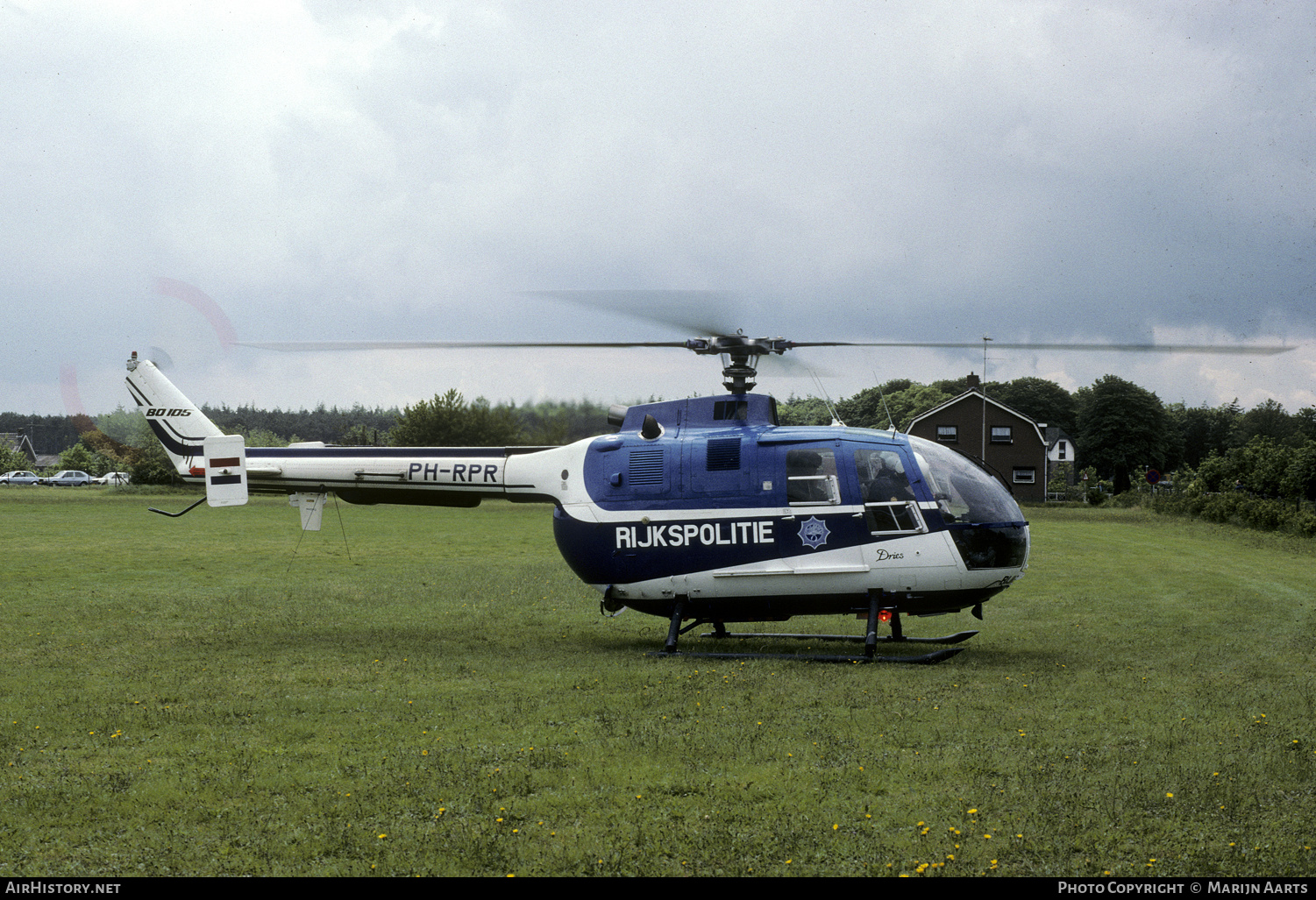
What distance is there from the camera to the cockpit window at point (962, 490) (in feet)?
41.0

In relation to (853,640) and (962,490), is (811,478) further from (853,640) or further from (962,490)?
(853,640)

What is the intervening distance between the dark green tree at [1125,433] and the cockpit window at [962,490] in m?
75.9

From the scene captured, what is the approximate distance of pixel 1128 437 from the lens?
82.6m

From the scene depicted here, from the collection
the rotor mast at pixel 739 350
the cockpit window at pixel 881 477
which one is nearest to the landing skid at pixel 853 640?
the cockpit window at pixel 881 477

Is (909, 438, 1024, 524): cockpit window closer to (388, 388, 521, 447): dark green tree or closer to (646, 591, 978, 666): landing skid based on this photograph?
(646, 591, 978, 666): landing skid

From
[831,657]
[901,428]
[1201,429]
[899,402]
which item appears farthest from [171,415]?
[1201,429]

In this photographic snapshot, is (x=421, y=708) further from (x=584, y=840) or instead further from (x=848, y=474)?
(x=848, y=474)

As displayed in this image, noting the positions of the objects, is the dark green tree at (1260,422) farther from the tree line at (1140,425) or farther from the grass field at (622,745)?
the grass field at (622,745)

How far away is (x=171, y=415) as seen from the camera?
15.8m

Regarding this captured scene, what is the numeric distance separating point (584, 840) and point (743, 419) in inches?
318

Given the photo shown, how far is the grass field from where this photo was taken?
20.3 ft

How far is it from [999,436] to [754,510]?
57368 millimetres

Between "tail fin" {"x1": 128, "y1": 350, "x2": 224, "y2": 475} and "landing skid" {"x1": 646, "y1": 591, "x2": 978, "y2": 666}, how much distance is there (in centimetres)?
790

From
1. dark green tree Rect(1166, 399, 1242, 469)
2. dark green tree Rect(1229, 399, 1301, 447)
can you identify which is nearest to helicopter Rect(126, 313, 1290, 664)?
dark green tree Rect(1229, 399, 1301, 447)
